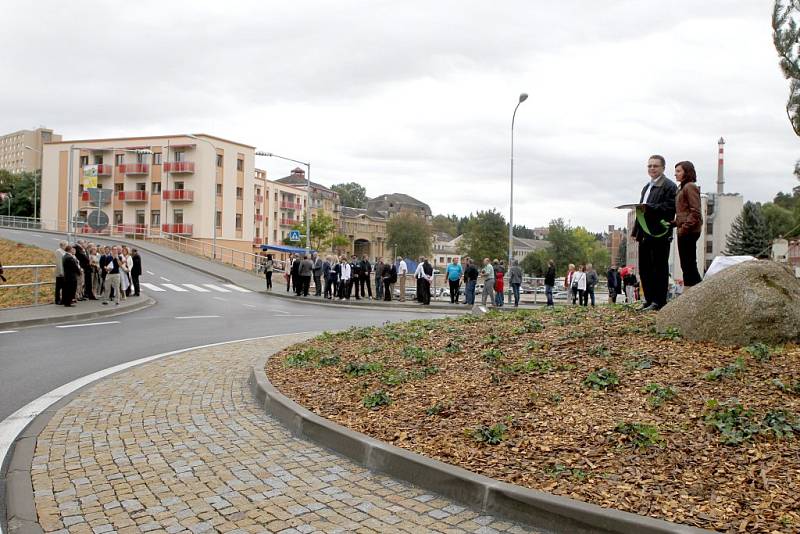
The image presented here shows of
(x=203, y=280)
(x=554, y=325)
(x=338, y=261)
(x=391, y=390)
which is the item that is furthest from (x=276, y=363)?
(x=203, y=280)

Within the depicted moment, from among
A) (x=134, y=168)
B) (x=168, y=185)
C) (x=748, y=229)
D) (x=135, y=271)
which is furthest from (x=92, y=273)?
→ (x=748, y=229)

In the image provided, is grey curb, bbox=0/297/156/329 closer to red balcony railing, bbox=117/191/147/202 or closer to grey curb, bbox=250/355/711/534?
grey curb, bbox=250/355/711/534

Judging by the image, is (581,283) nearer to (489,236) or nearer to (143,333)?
(143,333)

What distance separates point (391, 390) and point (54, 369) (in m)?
5.46

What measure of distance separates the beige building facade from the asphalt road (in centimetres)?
12017

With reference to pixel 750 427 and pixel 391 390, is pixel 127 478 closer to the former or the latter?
pixel 391 390

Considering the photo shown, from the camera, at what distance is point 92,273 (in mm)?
21641

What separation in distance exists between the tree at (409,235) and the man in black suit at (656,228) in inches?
3826

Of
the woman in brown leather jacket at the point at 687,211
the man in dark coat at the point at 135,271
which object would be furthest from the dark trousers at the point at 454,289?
the woman in brown leather jacket at the point at 687,211

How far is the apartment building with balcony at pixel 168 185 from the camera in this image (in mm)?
66688

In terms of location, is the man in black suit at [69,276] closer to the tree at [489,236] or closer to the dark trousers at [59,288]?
the dark trousers at [59,288]

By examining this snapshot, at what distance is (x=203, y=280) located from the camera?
3675 centimetres

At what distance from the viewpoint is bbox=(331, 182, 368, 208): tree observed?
164012 millimetres

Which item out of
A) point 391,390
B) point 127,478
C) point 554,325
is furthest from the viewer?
point 554,325
